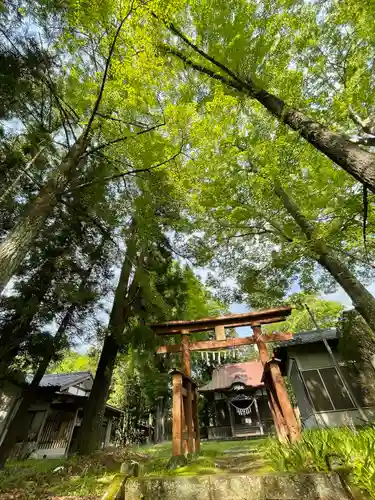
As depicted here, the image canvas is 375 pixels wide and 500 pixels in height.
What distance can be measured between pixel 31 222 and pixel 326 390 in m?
11.3

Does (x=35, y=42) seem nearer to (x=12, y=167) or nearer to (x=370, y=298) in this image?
(x=12, y=167)

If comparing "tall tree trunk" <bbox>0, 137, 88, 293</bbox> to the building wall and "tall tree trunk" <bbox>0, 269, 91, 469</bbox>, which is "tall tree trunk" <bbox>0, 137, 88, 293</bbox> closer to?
Result: "tall tree trunk" <bbox>0, 269, 91, 469</bbox>

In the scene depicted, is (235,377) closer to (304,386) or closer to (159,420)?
(159,420)

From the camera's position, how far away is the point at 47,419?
13.7 metres

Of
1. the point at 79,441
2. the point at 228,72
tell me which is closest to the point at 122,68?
the point at 228,72

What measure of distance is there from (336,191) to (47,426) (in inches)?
721

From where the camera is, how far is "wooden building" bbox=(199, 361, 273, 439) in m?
15.9

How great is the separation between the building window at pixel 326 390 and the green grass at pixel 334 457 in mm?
6382

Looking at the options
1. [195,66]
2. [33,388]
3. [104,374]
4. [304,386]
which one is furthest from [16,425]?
[195,66]

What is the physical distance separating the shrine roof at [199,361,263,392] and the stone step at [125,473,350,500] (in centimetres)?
1398

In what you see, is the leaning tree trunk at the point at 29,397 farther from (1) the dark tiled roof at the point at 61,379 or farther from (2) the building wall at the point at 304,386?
(2) the building wall at the point at 304,386

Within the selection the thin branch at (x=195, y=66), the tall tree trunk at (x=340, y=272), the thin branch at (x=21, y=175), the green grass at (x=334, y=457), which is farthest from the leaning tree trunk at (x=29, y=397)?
the tall tree trunk at (x=340, y=272)

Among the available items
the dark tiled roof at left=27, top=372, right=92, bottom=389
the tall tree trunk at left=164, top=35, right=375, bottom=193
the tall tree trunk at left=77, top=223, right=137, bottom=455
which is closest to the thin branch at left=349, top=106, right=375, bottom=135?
the tall tree trunk at left=164, top=35, right=375, bottom=193

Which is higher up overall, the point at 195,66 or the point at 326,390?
the point at 195,66
